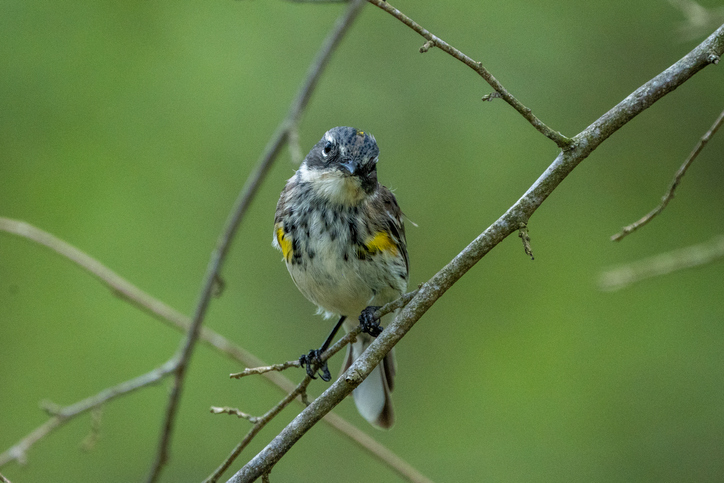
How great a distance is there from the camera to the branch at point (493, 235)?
2535 millimetres

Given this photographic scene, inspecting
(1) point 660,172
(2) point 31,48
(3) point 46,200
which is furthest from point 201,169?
(1) point 660,172

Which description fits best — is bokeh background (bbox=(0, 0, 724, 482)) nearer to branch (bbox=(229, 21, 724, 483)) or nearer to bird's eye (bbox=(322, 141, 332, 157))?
bird's eye (bbox=(322, 141, 332, 157))

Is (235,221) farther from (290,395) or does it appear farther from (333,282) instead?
(290,395)

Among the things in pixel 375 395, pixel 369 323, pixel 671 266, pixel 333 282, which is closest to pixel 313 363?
pixel 369 323

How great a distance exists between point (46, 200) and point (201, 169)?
5.22 feet

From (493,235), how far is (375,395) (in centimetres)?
248

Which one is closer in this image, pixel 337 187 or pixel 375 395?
pixel 337 187

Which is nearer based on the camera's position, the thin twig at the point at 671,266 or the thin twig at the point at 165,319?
the thin twig at the point at 671,266

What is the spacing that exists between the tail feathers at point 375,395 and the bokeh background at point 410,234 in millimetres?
2088

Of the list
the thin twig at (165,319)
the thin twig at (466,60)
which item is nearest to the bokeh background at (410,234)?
the thin twig at (165,319)

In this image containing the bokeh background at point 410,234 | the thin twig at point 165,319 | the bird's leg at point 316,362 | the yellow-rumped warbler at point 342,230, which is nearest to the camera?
the bird's leg at point 316,362

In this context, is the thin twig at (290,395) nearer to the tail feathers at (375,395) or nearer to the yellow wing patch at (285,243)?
the yellow wing patch at (285,243)

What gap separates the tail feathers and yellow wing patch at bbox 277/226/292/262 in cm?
80

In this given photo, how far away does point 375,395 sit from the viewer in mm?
4809
